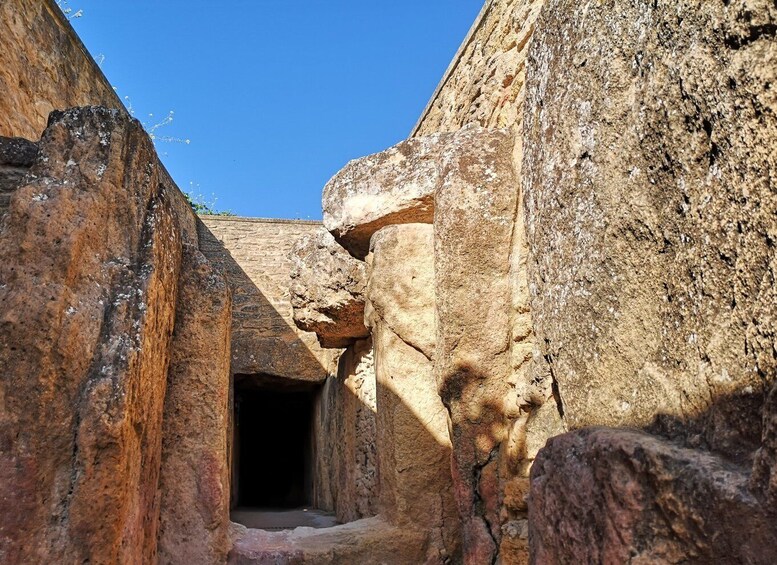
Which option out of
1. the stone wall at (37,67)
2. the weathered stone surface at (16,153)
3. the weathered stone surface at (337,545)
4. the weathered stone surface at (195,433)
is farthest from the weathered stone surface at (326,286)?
the stone wall at (37,67)

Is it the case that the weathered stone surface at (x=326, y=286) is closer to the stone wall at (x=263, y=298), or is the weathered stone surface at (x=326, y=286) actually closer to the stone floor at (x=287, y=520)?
the stone floor at (x=287, y=520)

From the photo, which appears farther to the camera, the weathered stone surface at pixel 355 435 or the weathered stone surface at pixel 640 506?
the weathered stone surface at pixel 355 435

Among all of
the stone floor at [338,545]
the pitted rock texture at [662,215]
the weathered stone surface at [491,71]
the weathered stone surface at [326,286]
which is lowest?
the stone floor at [338,545]

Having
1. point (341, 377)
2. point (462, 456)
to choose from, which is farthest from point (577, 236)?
point (341, 377)

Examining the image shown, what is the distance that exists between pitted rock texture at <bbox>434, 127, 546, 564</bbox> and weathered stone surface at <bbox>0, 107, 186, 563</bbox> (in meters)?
1.14

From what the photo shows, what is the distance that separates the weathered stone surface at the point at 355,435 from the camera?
4.57 metres

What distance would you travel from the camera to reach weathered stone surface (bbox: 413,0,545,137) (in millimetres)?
3080

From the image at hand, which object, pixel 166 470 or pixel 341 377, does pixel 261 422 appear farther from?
pixel 166 470

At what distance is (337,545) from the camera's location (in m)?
3.00

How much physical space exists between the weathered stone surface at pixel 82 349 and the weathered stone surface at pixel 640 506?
4.23ft

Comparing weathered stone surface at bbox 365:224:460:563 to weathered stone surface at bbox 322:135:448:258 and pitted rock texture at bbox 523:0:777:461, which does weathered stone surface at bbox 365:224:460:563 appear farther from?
pitted rock texture at bbox 523:0:777:461

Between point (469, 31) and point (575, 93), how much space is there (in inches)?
88.7

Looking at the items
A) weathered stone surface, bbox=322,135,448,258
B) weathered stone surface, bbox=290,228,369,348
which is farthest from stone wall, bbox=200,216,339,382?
weathered stone surface, bbox=322,135,448,258

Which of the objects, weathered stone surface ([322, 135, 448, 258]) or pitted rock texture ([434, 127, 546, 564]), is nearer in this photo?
pitted rock texture ([434, 127, 546, 564])
